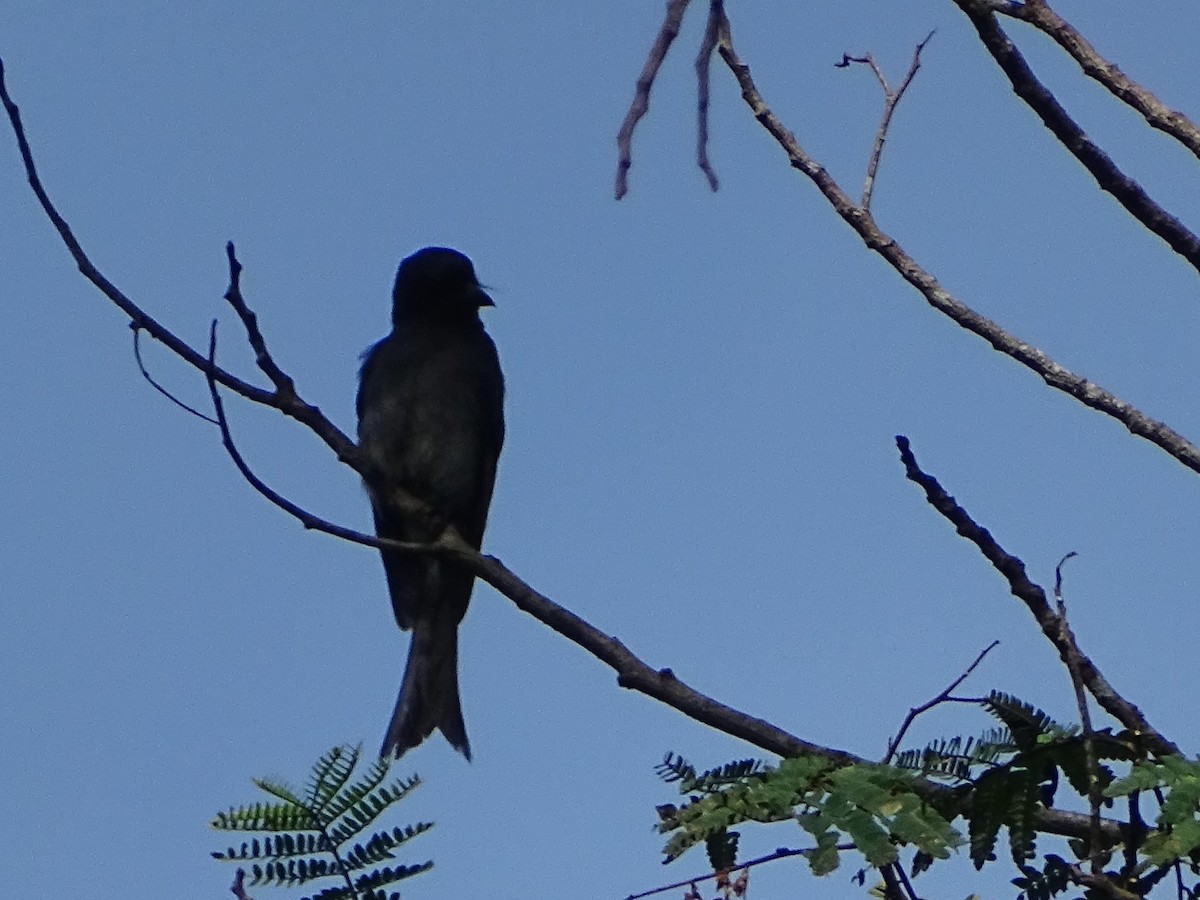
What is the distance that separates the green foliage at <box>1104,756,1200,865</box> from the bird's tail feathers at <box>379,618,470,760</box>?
4.09 m

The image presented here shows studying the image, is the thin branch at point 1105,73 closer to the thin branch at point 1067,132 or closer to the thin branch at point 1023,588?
the thin branch at point 1067,132

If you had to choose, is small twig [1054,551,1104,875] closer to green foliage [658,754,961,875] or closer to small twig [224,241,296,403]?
Answer: green foliage [658,754,961,875]

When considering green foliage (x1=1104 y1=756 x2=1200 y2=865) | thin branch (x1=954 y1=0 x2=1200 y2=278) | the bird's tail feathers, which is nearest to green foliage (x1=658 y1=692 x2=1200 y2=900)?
green foliage (x1=1104 y1=756 x2=1200 y2=865)

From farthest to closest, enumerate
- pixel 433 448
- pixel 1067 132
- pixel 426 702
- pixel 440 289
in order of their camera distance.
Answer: pixel 440 289, pixel 433 448, pixel 426 702, pixel 1067 132

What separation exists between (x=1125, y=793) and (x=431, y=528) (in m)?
4.79

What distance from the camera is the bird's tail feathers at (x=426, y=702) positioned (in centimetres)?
648

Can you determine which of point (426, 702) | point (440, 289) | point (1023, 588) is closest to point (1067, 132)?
point (1023, 588)

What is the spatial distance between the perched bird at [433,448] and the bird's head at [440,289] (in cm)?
4

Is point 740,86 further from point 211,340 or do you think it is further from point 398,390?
point 398,390

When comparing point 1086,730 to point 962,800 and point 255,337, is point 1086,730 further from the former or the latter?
point 255,337

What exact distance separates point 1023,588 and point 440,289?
18.4 feet

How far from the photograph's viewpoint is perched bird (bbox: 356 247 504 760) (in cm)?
714

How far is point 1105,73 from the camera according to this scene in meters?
3.07

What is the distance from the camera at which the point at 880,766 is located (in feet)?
8.54
